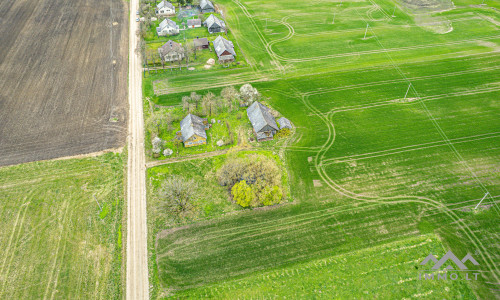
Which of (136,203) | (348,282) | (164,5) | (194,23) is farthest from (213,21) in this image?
(348,282)

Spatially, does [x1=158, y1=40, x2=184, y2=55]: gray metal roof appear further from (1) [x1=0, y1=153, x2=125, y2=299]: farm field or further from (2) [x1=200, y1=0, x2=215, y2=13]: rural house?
(1) [x1=0, y1=153, x2=125, y2=299]: farm field

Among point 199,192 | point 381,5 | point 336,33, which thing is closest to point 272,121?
point 199,192

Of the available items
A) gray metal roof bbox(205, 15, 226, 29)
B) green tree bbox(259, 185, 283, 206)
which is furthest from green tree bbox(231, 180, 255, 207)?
gray metal roof bbox(205, 15, 226, 29)

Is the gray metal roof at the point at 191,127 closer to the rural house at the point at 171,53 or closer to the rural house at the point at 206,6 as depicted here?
the rural house at the point at 171,53

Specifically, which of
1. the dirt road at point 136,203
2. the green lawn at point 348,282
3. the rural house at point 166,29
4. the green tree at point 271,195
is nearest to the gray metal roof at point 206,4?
the rural house at point 166,29

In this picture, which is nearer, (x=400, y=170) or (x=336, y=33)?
(x=400, y=170)

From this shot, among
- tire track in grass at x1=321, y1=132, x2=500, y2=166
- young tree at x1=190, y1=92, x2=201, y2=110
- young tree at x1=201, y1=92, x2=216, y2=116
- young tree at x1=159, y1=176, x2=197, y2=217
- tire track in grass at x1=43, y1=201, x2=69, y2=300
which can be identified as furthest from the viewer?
young tree at x1=190, y1=92, x2=201, y2=110

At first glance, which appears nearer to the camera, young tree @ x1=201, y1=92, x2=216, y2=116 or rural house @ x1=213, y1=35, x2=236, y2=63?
young tree @ x1=201, y1=92, x2=216, y2=116

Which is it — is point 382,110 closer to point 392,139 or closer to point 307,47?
point 392,139

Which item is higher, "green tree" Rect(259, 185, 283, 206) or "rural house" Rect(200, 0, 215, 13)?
"rural house" Rect(200, 0, 215, 13)
